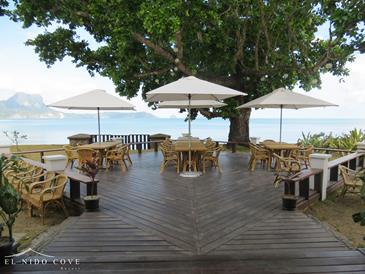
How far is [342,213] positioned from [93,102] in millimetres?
6241

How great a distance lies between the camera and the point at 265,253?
118 inches

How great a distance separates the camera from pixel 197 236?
3.46 meters

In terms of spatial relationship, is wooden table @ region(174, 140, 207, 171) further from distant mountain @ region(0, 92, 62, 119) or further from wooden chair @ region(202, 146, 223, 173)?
distant mountain @ region(0, 92, 62, 119)

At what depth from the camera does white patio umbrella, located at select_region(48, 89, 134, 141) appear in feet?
23.7

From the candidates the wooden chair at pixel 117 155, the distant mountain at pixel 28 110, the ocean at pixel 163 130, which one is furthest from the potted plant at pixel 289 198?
the distant mountain at pixel 28 110

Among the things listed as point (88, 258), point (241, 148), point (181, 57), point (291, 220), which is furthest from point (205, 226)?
point (241, 148)

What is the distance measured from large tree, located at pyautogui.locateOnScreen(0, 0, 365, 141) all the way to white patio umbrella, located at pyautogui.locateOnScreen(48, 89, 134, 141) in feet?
9.03

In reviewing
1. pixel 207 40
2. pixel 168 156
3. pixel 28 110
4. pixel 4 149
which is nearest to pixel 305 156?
pixel 168 156

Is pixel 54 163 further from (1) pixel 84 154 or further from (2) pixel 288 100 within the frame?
(2) pixel 288 100

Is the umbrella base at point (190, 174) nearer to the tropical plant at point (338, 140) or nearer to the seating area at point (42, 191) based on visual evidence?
the seating area at point (42, 191)

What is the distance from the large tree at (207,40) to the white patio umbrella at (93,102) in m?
2.75

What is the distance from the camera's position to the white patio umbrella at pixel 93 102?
7223 millimetres

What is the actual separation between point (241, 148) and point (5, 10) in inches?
475

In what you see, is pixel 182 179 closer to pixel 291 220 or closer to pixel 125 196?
pixel 125 196
